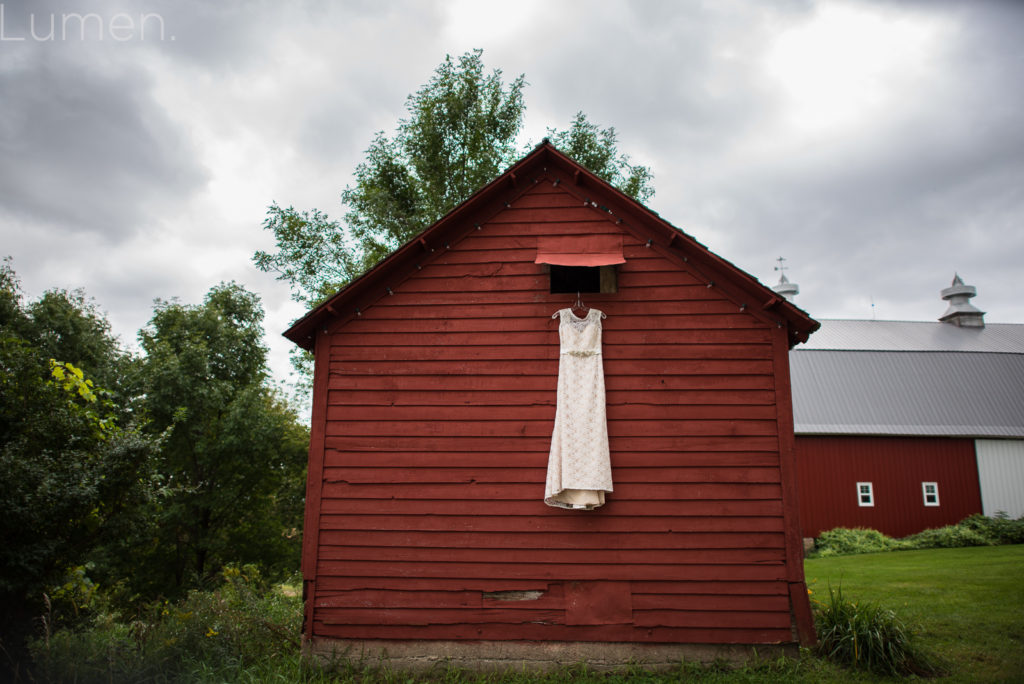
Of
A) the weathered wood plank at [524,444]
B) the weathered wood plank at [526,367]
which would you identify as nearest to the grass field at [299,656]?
the weathered wood plank at [524,444]

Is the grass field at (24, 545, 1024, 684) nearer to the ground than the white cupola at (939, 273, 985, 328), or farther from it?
nearer to the ground

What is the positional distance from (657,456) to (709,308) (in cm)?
209

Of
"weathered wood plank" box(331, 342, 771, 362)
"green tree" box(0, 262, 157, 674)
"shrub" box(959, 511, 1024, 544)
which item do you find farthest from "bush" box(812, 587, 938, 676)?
"shrub" box(959, 511, 1024, 544)

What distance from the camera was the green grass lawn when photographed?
24.8 feet

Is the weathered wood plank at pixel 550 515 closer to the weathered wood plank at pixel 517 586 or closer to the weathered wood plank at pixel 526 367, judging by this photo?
the weathered wood plank at pixel 517 586

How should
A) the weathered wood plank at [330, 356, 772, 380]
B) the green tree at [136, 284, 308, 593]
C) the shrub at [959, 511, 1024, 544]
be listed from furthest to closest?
the shrub at [959, 511, 1024, 544]
the green tree at [136, 284, 308, 593]
the weathered wood plank at [330, 356, 772, 380]

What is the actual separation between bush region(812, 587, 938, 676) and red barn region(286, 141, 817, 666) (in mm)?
600

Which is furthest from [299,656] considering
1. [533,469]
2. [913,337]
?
[913,337]

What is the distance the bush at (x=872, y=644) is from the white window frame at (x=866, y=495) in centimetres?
1654

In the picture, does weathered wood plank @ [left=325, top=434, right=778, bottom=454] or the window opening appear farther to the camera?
the window opening

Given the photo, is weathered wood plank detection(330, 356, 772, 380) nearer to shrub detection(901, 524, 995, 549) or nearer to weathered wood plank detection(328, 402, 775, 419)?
weathered wood plank detection(328, 402, 775, 419)

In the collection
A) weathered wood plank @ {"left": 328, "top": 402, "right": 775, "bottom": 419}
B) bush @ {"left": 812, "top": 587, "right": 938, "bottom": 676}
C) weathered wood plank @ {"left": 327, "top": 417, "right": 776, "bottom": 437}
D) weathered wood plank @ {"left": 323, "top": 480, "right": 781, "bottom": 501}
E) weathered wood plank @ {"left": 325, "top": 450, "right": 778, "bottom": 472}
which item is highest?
weathered wood plank @ {"left": 328, "top": 402, "right": 775, "bottom": 419}

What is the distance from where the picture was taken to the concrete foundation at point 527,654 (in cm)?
740


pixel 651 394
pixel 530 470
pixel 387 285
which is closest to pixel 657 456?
pixel 651 394
